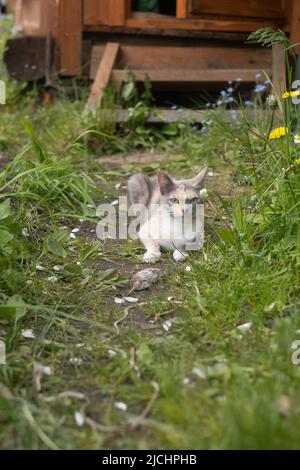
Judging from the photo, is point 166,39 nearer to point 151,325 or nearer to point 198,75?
point 198,75

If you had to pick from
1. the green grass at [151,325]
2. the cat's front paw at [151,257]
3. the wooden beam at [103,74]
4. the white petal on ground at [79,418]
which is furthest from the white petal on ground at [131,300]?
the wooden beam at [103,74]

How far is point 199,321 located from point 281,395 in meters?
0.78

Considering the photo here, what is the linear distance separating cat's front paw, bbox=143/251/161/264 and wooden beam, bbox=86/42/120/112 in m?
2.48

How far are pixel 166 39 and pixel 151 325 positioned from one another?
433cm

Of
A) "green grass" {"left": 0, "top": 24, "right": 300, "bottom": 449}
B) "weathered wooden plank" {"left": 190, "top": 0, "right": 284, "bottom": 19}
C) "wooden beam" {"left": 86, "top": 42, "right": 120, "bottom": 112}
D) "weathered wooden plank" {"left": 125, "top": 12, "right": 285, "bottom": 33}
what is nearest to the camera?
"green grass" {"left": 0, "top": 24, "right": 300, "bottom": 449}

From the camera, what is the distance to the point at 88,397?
242 centimetres

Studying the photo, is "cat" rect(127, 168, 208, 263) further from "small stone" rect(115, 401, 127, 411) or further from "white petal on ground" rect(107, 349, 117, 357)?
"small stone" rect(115, 401, 127, 411)

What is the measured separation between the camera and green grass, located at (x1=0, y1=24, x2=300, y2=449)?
215 cm

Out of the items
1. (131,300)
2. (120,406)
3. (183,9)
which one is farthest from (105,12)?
(120,406)

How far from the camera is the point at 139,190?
179 inches

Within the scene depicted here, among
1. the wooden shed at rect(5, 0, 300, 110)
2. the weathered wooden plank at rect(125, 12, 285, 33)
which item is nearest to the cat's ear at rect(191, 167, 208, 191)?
the wooden shed at rect(5, 0, 300, 110)

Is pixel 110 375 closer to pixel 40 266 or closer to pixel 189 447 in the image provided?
pixel 189 447

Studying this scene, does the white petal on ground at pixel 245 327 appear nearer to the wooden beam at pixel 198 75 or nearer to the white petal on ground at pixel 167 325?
the white petal on ground at pixel 167 325

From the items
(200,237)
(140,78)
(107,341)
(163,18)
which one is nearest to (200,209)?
(200,237)
